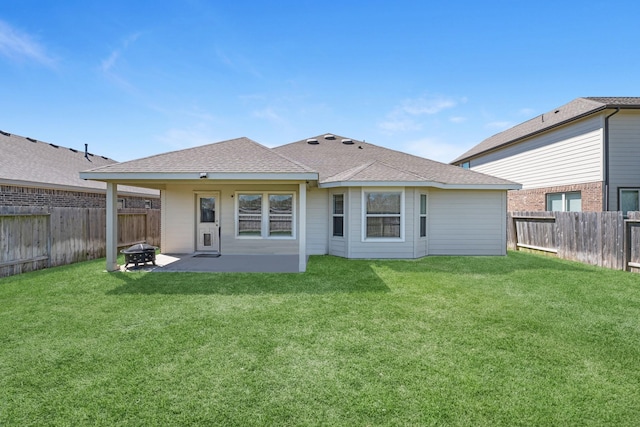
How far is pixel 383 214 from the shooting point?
1009cm

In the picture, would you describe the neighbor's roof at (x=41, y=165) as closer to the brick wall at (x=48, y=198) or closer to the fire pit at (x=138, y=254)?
the brick wall at (x=48, y=198)

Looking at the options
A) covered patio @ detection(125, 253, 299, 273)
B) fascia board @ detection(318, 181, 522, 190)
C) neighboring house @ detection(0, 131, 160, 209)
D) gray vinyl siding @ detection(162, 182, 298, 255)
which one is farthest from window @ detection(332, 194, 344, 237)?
neighboring house @ detection(0, 131, 160, 209)

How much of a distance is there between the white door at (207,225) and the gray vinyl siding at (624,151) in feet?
50.1

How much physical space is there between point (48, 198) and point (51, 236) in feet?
5.10

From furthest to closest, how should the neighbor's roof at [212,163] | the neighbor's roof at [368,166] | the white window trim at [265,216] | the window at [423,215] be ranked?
1. the white window trim at [265,216]
2. the window at [423,215]
3. the neighbor's roof at [368,166]
4. the neighbor's roof at [212,163]

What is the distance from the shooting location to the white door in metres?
11.4

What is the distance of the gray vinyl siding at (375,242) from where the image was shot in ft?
32.8

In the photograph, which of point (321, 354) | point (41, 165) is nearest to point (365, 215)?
point (321, 354)

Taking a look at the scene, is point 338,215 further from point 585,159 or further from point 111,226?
point 585,159

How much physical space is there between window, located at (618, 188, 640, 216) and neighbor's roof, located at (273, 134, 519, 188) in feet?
16.7

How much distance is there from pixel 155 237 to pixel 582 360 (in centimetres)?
1513

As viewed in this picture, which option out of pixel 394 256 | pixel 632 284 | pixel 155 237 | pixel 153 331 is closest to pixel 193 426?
pixel 153 331

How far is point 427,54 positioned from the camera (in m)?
12.8

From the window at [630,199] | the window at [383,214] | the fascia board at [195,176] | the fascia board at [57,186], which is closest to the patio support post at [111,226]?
the fascia board at [195,176]
